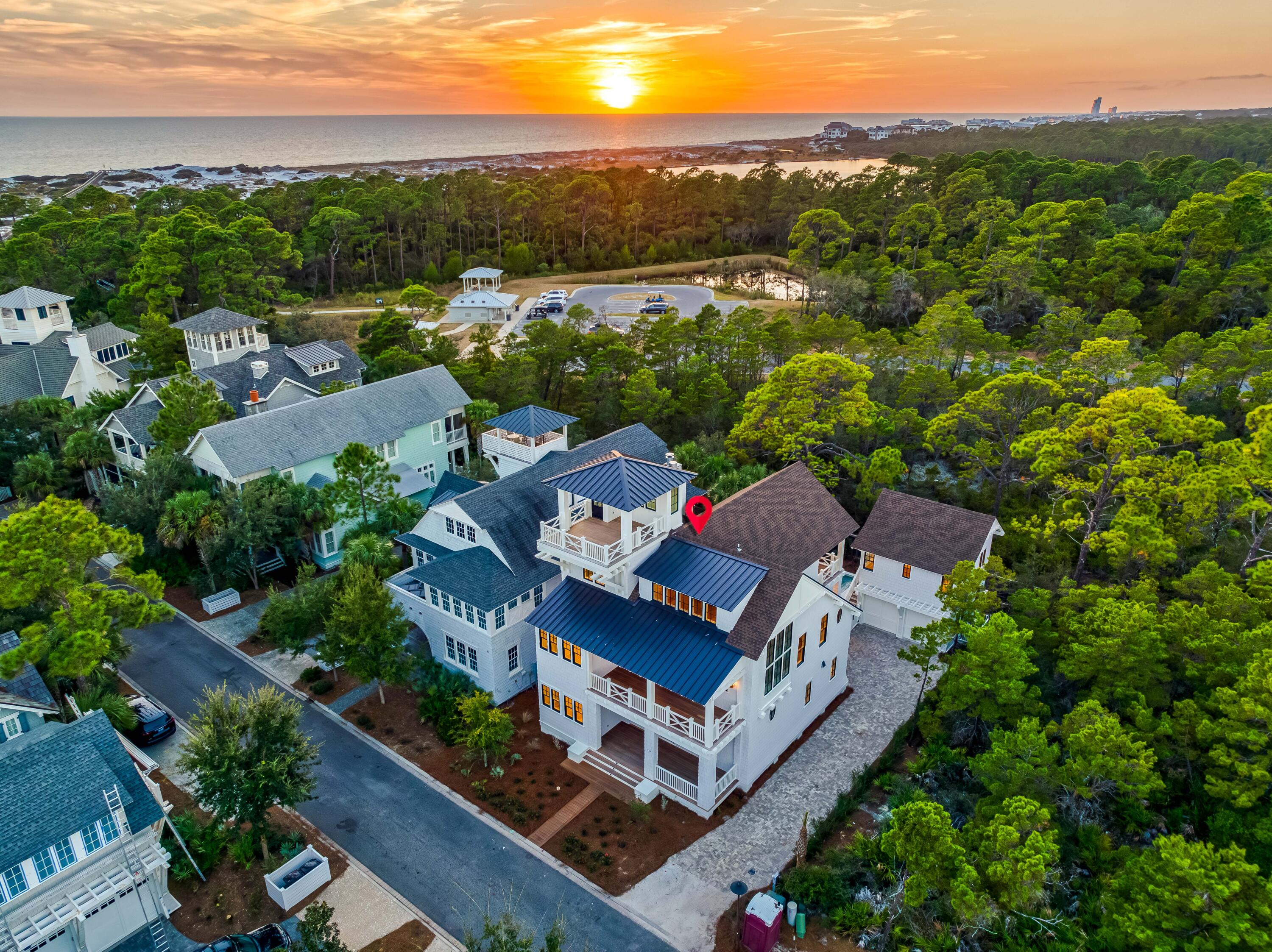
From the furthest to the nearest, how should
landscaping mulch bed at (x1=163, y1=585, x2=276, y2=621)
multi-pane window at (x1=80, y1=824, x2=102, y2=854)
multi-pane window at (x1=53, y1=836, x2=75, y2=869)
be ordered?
landscaping mulch bed at (x1=163, y1=585, x2=276, y2=621) < multi-pane window at (x1=80, y1=824, x2=102, y2=854) < multi-pane window at (x1=53, y1=836, x2=75, y2=869)

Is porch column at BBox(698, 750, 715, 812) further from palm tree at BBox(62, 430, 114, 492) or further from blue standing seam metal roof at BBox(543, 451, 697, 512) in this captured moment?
palm tree at BBox(62, 430, 114, 492)

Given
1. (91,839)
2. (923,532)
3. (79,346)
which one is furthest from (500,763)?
(79,346)

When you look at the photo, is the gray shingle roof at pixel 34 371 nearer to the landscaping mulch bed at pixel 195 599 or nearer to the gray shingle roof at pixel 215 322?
the gray shingle roof at pixel 215 322

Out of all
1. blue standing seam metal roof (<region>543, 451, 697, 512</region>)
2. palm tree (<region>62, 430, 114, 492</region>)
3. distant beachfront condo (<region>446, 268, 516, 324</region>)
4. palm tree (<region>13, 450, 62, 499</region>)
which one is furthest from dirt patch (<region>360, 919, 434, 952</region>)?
distant beachfront condo (<region>446, 268, 516, 324</region>)

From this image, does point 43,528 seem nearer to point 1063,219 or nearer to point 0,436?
point 0,436

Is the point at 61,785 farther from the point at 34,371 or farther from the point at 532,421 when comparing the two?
the point at 34,371
